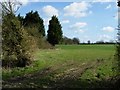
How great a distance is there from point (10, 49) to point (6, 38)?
2.76ft

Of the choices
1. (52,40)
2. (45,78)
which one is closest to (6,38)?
(45,78)

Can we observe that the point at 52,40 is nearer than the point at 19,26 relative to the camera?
No

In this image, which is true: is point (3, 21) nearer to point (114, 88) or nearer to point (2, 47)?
point (2, 47)

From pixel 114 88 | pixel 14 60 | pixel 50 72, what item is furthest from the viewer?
pixel 14 60

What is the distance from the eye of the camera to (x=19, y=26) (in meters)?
22.9

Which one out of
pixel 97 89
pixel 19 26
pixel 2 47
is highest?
pixel 19 26

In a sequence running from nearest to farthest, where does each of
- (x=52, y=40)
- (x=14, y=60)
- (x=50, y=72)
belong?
(x=50, y=72) < (x=14, y=60) < (x=52, y=40)

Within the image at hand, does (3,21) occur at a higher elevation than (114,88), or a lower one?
higher

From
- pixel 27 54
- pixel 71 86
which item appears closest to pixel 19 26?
pixel 27 54

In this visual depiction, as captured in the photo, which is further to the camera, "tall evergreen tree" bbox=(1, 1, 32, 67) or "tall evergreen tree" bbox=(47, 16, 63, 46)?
"tall evergreen tree" bbox=(47, 16, 63, 46)

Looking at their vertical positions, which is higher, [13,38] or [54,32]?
[54,32]

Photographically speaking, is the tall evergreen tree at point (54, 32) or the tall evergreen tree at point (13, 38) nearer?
the tall evergreen tree at point (13, 38)

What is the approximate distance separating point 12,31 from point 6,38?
0.66m

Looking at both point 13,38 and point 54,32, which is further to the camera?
point 54,32
